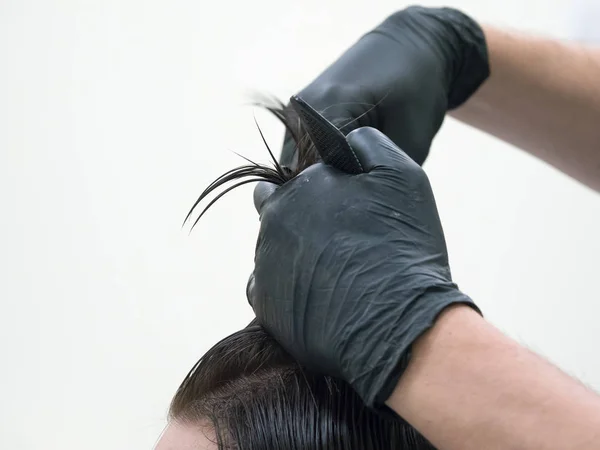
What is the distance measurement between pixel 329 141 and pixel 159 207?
38.1 inches

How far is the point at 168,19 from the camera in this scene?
1.76 m

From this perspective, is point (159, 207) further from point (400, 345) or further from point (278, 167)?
point (400, 345)

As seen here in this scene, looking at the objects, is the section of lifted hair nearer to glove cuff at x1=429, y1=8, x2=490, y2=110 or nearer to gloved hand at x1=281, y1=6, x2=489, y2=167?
gloved hand at x1=281, y1=6, x2=489, y2=167

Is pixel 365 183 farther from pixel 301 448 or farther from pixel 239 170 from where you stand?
Result: pixel 301 448

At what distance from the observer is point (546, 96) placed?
3.95ft

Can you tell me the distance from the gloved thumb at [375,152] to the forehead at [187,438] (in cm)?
40

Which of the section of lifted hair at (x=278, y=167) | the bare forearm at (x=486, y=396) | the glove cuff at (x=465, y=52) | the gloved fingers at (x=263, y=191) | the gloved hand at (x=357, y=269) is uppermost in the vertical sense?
the glove cuff at (x=465, y=52)

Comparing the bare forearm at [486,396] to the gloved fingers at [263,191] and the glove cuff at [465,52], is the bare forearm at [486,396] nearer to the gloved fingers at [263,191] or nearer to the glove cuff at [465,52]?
the gloved fingers at [263,191]

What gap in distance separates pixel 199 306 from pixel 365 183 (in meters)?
0.97

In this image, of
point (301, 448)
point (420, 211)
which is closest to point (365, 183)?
point (420, 211)

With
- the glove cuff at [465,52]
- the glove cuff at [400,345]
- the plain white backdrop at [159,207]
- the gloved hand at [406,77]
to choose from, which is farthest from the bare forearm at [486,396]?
the plain white backdrop at [159,207]

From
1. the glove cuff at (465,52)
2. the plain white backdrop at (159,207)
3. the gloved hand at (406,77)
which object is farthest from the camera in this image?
the plain white backdrop at (159,207)

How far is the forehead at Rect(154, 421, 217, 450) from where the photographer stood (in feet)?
2.74

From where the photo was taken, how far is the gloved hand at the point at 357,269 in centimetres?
67
